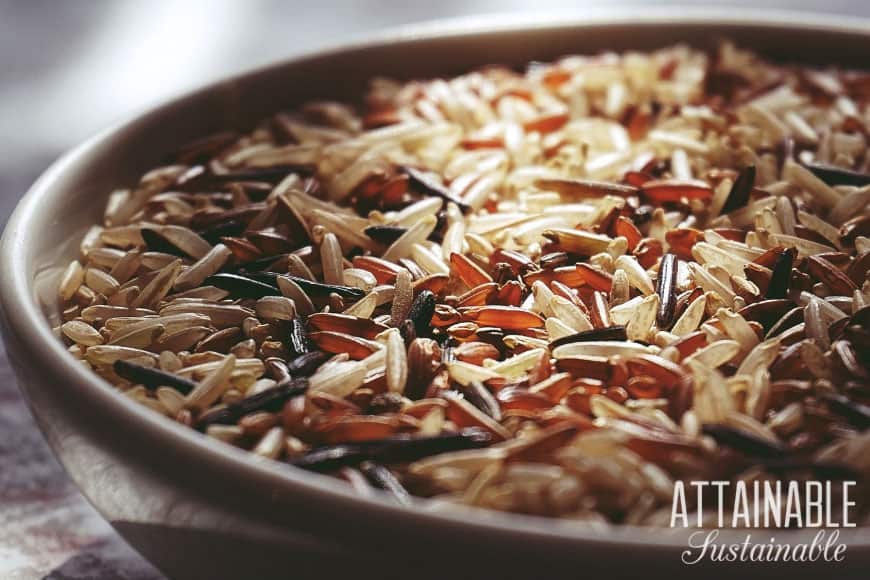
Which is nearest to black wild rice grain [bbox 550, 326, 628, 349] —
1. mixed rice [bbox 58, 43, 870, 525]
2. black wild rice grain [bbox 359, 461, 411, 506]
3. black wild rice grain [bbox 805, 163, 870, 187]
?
mixed rice [bbox 58, 43, 870, 525]

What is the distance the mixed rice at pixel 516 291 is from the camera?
1.44 feet

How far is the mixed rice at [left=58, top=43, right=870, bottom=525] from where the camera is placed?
44 cm

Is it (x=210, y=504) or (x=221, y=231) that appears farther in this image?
(x=221, y=231)

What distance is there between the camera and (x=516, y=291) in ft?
1.86

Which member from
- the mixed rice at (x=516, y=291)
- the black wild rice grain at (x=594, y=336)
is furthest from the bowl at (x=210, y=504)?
the black wild rice grain at (x=594, y=336)

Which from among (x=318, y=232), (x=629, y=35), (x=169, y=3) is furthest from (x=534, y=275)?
(x=169, y=3)

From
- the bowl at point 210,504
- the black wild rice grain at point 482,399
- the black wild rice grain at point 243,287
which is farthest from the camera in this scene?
the black wild rice grain at point 243,287

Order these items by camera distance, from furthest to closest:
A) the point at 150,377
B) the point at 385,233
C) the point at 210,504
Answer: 1. the point at 385,233
2. the point at 150,377
3. the point at 210,504

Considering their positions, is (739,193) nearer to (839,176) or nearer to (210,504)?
(839,176)

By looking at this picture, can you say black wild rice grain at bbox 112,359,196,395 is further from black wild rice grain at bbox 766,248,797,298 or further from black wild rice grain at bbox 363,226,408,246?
black wild rice grain at bbox 766,248,797,298

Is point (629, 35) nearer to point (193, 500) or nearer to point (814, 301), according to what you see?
point (814, 301)

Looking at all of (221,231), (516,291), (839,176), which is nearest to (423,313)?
(516,291)

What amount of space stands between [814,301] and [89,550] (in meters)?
0.48

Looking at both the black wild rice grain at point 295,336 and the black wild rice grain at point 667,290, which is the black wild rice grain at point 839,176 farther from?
the black wild rice grain at point 295,336
